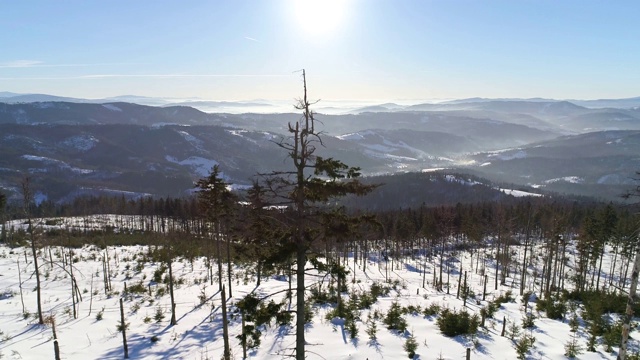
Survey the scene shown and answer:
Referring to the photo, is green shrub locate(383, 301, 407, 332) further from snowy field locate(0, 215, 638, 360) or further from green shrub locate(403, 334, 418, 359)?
green shrub locate(403, 334, 418, 359)

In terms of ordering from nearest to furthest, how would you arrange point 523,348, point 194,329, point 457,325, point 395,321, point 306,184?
point 306,184, point 523,348, point 457,325, point 395,321, point 194,329

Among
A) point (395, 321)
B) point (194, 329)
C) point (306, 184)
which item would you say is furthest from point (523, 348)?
point (194, 329)

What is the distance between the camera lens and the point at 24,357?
20.3 meters

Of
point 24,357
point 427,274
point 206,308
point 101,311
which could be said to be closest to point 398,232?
point 427,274

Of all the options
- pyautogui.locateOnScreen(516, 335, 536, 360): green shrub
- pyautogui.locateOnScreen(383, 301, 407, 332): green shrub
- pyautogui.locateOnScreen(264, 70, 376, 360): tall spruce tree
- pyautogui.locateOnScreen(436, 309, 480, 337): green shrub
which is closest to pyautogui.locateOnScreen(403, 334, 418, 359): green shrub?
pyautogui.locateOnScreen(383, 301, 407, 332): green shrub

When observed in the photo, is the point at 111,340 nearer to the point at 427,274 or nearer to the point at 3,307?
the point at 3,307

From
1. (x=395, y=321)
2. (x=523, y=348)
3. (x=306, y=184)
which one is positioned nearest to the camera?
(x=306, y=184)

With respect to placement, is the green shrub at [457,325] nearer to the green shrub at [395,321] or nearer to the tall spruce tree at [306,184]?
the green shrub at [395,321]

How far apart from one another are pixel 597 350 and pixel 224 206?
26.9 m

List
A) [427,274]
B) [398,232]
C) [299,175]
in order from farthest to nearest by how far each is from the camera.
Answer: [398,232], [427,274], [299,175]

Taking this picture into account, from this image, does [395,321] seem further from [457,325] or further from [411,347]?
[411,347]

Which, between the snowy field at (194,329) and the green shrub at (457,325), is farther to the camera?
the green shrub at (457,325)

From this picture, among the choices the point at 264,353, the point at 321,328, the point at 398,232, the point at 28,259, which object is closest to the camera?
the point at 264,353

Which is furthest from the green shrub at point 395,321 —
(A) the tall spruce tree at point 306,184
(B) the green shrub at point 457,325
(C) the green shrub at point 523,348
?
(A) the tall spruce tree at point 306,184
